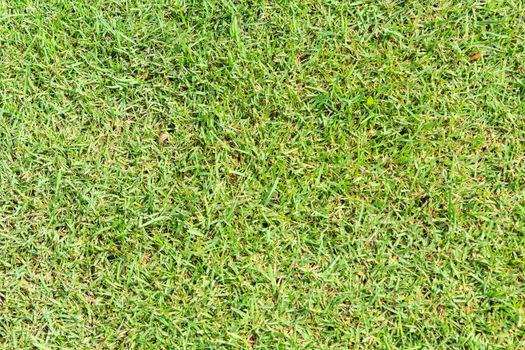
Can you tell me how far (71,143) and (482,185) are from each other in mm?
2104

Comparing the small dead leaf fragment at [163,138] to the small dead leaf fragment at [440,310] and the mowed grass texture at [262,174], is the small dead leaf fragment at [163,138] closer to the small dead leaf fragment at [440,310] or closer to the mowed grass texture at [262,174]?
the mowed grass texture at [262,174]

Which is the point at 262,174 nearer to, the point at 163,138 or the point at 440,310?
the point at 163,138

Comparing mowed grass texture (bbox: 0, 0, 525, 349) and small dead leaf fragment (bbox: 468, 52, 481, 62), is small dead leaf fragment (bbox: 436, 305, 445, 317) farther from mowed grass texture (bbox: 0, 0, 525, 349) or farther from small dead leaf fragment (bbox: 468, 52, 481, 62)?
small dead leaf fragment (bbox: 468, 52, 481, 62)

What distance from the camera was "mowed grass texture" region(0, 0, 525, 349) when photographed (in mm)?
2656

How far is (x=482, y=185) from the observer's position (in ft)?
9.13

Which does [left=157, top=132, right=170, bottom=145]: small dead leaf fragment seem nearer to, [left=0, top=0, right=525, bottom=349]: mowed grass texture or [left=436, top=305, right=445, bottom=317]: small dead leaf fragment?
[left=0, top=0, right=525, bottom=349]: mowed grass texture

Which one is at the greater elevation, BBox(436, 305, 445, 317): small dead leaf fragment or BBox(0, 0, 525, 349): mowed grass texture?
BBox(0, 0, 525, 349): mowed grass texture

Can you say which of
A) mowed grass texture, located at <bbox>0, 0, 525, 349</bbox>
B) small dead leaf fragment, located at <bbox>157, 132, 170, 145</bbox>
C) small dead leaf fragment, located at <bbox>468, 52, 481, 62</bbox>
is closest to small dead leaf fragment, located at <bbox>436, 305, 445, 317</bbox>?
mowed grass texture, located at <bbox>0, 0, 525, 349</bbox>

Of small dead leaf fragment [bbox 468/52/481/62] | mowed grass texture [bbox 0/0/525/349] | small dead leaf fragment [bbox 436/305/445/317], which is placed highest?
small dead leaf fragment [bbox 468/52/481/62]

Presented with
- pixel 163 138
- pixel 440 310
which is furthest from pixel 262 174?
pixel 440 310

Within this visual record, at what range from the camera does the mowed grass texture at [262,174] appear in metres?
2.66

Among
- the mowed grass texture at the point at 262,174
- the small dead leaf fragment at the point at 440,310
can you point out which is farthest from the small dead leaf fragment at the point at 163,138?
the small dead leaf fragment at the point at 440,310

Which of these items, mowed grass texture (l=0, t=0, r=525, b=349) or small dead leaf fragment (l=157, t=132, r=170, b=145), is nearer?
mowed grass texture (l=0, t=0, r=525, b=349)

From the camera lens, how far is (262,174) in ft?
9.20
